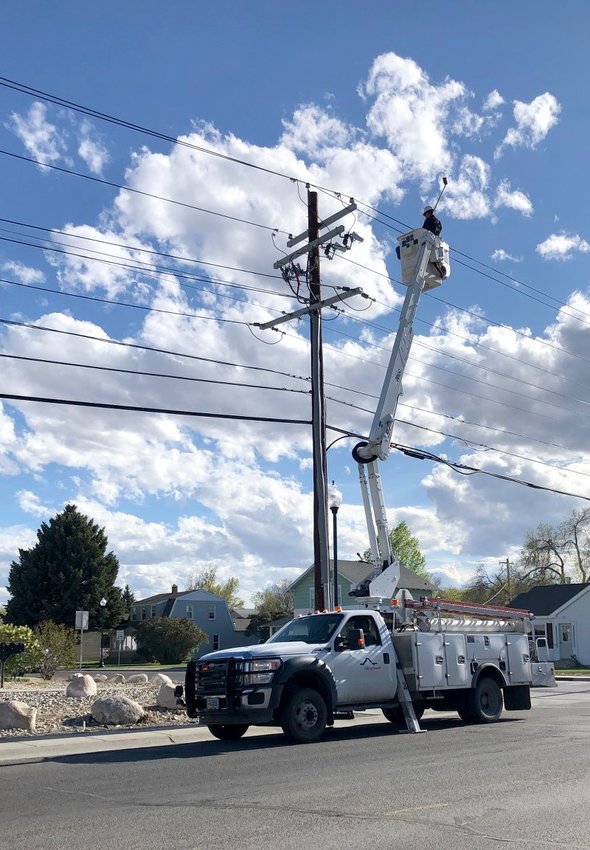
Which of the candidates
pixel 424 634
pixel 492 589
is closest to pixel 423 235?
pixel 424 634

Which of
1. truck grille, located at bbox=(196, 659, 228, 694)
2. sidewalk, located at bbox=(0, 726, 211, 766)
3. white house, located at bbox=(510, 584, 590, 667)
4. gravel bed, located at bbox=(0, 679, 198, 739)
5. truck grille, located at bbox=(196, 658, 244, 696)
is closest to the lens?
sidewalk, located at bbox=(0, 726, 211, 766)

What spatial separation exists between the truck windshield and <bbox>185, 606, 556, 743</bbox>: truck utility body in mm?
23

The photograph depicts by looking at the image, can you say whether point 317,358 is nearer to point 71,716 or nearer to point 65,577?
point 71,716

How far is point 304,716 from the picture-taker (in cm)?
1365

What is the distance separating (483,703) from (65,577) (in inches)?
2084

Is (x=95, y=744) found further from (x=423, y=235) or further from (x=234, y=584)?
(x=234, y=584)

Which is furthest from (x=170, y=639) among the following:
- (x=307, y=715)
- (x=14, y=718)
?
(x=307, y=715)

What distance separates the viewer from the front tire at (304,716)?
13414 mm

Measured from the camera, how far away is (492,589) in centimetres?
8331

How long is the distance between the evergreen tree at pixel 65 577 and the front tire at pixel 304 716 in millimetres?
53386

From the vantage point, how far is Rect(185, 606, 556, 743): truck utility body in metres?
13.5

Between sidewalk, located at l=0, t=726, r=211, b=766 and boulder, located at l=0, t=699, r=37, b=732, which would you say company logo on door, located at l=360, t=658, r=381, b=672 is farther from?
boulder, located at l=0, t=699, r=37, b=732


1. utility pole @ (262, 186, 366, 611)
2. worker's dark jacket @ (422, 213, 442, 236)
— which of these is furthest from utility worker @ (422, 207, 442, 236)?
utility pole @ (262, 186, 366, 611)

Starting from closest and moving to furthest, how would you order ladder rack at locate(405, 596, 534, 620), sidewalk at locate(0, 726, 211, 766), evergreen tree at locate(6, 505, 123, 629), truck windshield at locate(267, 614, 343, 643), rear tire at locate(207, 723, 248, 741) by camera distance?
sidewalk at locate(0, 726, 211, 766), rear tire at locate(207, 723, 248, 741), truck windshield at locate(267, 614, 343, 643), ladder rack at locate(405, 596, 534, 620), evergreen tree at locate(6, 505, 123, 629)
